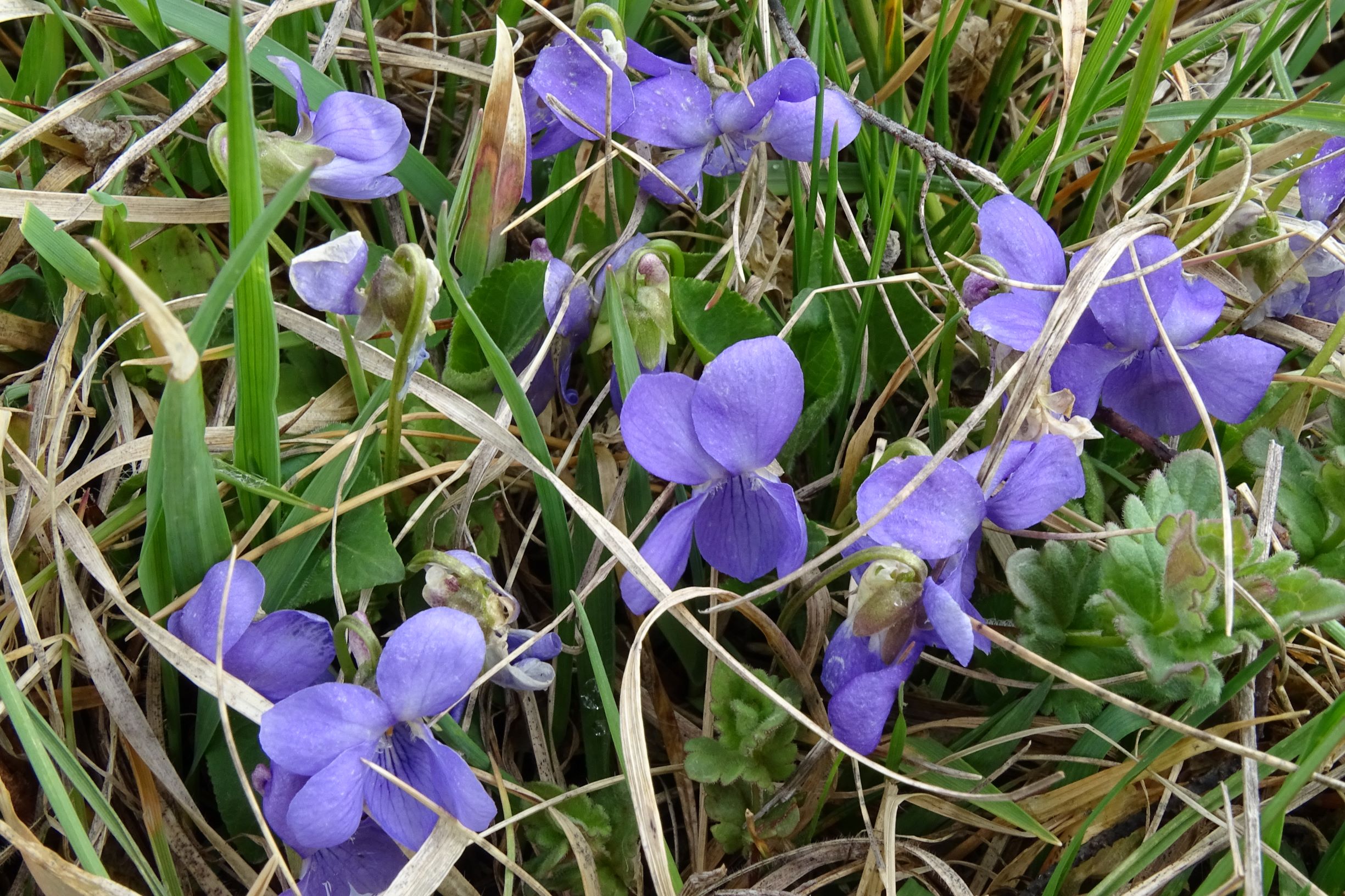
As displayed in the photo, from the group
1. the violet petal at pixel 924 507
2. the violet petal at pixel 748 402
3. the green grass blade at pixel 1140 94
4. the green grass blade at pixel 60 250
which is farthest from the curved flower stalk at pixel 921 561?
the green grass blade at pixel 60 250

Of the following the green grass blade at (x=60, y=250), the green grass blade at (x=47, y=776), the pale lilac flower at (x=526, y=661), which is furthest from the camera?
the green grass blade at (x=60, y=250)

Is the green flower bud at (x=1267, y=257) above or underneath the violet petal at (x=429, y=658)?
above

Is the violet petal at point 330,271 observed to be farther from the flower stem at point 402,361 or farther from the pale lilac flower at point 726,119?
the pale lilac flower at point 726,119

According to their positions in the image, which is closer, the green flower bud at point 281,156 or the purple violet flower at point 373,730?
the purple violet flower at point 373,730

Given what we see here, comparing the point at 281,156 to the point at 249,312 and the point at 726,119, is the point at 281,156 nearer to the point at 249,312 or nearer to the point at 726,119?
the point at 249,312

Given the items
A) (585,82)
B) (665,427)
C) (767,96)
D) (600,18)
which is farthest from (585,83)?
(665,427)

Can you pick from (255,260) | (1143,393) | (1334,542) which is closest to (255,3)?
(255,260)
